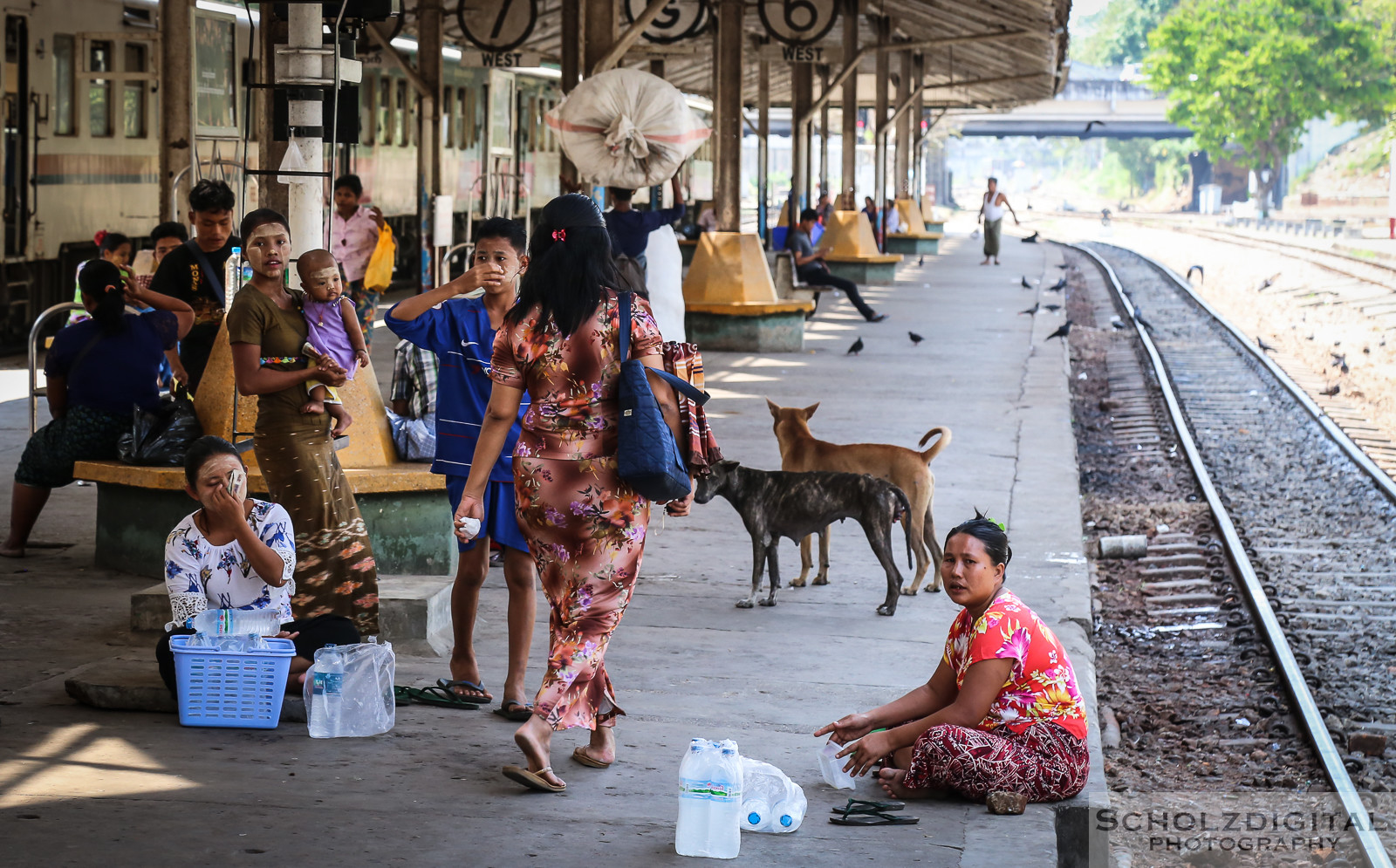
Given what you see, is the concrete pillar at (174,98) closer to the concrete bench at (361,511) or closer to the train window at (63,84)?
the train window at (63,84)

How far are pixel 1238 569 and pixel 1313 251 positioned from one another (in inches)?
1363

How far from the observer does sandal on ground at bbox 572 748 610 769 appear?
5207 mm

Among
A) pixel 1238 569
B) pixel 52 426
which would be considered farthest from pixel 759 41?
pixel 52 426

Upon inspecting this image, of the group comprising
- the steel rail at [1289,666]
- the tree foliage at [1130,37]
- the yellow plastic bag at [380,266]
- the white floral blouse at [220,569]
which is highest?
the tree foliage at [1130,37]

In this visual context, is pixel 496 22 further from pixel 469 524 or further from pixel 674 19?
pixel 469 524

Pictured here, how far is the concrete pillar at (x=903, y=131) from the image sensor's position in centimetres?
3578

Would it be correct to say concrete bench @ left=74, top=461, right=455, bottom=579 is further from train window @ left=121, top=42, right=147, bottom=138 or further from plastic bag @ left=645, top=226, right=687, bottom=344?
train window @ left=121, top=42, right=147, bottom=138

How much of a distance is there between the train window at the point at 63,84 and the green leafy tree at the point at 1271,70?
62906 millimetres

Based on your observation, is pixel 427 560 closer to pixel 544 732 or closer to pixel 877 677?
pixel 877 677

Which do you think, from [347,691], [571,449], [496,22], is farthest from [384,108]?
[571,449]

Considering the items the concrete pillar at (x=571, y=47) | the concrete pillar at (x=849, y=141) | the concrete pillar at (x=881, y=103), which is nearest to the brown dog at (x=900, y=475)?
the concrete pillar at (x=571, y=47)

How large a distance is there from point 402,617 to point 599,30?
28.5ft

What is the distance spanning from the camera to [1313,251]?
42.2 metres

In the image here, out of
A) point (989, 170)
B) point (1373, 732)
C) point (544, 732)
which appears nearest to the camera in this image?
point (544, 732)
